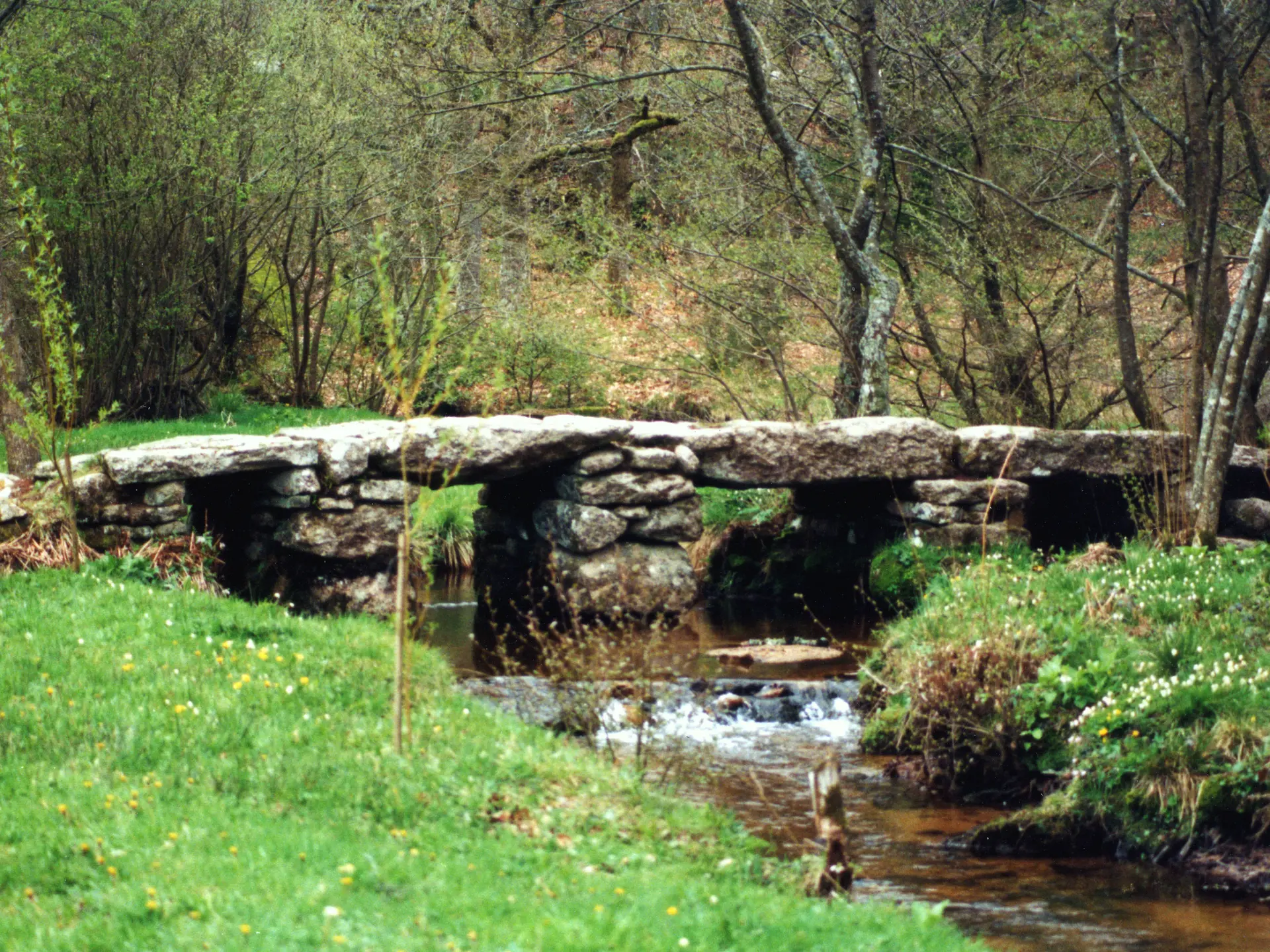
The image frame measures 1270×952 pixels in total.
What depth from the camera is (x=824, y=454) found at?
11.1 metres

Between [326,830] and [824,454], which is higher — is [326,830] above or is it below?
below

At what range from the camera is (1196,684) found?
6.23 metres

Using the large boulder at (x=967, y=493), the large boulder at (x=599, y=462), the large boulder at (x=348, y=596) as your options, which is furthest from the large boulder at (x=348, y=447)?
the large boulder at (x=967, y=493)

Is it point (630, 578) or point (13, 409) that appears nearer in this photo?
point (630, 578)

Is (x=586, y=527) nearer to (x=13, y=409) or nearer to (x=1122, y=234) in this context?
(x=13, y=409)

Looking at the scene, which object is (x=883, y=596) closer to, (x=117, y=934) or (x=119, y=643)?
(x=119, y=643)

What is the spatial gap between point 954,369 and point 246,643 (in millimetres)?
9489

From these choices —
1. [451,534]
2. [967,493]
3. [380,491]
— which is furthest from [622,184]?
[380,491]

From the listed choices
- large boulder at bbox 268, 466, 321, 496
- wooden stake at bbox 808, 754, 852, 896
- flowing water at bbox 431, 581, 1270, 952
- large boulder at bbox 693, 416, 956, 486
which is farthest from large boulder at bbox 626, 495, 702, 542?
wooden stake at bbox 808, 754, 852, 896

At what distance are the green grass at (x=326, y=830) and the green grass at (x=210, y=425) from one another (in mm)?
5741

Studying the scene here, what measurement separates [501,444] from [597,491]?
41.0 inches

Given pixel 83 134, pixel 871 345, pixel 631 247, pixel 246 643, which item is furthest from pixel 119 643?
pixel 631 247

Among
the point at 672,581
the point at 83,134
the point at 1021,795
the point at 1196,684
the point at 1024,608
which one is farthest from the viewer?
the point at 83,134

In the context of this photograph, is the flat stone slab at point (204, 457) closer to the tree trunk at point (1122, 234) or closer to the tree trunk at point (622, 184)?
the tree trunk at point (622, 184)
